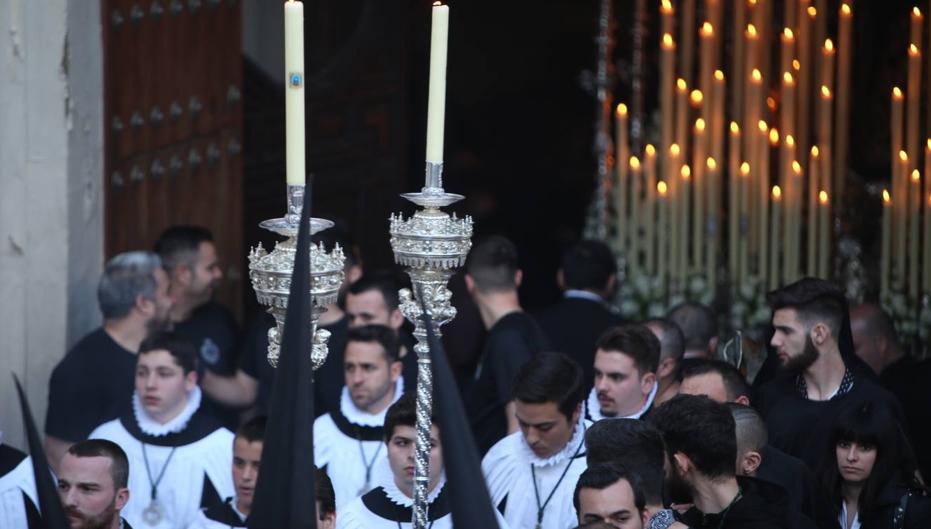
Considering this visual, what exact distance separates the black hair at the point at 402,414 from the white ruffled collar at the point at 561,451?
0.59m

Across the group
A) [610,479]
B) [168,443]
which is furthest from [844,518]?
[168,443]

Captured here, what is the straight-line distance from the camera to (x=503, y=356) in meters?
7.07

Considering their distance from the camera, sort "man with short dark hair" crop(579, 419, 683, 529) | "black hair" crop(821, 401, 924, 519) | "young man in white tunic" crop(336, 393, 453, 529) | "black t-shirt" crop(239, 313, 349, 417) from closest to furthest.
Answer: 1. "man with short dark hair" crop(579, 419, 683, 529)
2. "young man in white tunic" crop(336, 393, 453, 529)
3. "black hair" crop(821, 401, 924, 519)
4. "black t-shirt" crop(239, 313, 349, 417)

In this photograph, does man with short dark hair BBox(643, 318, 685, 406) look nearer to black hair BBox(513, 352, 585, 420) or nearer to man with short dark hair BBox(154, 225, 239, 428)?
black hair BBox(513, 352, 585, 420)

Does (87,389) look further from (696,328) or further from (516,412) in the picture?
(696,328)

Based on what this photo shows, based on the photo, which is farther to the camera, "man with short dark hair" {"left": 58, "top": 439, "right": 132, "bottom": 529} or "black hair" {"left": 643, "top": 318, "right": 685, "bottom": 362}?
"black hair" {"left": 643, "top": 318, "right": 685, "bottom": 362}

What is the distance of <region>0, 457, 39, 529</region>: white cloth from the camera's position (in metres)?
6.01

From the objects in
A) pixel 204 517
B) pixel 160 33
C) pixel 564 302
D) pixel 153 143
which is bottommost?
pixel 204 517

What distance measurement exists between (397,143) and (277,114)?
29.4 inches

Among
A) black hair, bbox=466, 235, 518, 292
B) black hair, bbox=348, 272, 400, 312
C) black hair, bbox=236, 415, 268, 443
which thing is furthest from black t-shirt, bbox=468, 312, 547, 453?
black hair, bbox=236, 415, 268, 443

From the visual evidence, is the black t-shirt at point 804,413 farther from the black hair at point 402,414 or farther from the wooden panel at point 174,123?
the wooden panel at point 174,123

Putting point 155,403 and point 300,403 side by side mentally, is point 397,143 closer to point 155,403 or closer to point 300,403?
point 155,403

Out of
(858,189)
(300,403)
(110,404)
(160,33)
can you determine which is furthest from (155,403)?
(858,189)

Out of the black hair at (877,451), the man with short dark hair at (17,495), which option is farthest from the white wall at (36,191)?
the black hair at (877,451)
